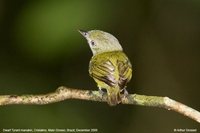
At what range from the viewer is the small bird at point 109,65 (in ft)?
3.34

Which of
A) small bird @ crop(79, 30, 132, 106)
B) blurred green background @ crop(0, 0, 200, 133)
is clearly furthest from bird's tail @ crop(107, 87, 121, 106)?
blurred green background @ crop(0, 0, 200, 133)

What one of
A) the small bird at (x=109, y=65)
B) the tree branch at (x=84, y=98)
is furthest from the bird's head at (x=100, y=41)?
the tree branch at (x=84, y=98)

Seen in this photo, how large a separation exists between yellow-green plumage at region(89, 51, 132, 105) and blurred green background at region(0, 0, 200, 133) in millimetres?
58

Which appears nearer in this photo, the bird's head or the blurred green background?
the blurred green background

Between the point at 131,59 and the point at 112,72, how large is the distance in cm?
22

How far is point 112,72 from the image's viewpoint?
1.03 meters

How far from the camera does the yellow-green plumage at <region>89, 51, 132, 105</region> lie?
1.02 m

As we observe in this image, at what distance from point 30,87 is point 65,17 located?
0.36 meters

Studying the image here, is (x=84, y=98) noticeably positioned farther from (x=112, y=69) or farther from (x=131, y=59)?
(x=131, y=59)

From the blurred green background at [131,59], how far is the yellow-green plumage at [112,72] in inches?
2.3

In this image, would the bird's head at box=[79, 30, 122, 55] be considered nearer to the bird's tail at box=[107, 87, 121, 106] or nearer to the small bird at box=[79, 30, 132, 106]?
the small bird at box=[79, 30, 132, 106]

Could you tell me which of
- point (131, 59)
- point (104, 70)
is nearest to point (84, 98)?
point (104, 70)

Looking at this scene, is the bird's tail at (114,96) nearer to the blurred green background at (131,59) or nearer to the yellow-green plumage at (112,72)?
the yellow-green plumage at (112,72)

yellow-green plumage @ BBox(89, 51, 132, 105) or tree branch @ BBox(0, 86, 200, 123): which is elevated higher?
yellow-green plumage @ BBox(89, 51, 132, 105)
